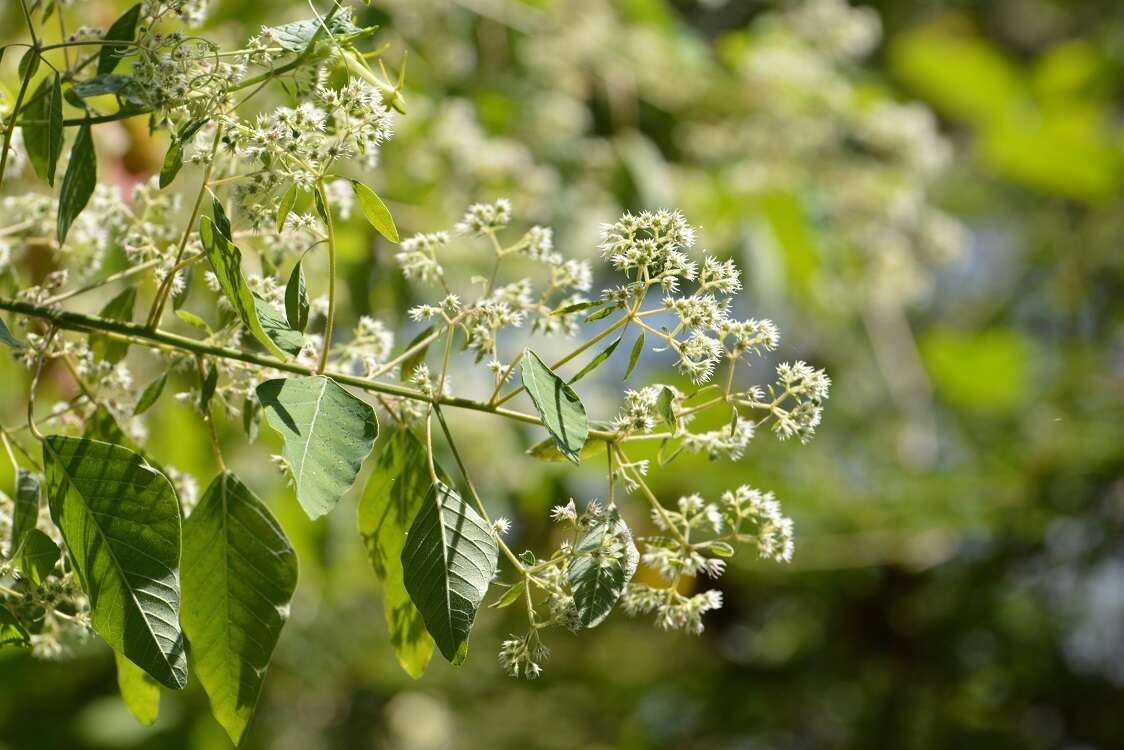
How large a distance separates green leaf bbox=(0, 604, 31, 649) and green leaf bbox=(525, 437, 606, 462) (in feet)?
1.28

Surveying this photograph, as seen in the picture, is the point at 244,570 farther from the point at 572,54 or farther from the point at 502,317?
the point at 572,54

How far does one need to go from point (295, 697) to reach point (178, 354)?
11.5ft

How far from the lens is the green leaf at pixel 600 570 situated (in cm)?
84

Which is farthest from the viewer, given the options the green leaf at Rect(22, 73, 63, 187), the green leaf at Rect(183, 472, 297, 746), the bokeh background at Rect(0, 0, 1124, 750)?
the bokeh background at Rect(0, 0, 1124, 750)

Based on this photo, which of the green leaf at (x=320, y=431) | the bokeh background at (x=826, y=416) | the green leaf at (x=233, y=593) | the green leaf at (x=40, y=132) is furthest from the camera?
the bokeh background at (x=826, y=416)

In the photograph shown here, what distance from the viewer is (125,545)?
33.6 inches

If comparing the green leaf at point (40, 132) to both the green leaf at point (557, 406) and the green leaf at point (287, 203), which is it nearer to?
the green leaf at point (287, 203)

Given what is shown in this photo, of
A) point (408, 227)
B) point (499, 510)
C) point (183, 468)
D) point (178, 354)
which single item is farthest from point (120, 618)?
point (499, 510)

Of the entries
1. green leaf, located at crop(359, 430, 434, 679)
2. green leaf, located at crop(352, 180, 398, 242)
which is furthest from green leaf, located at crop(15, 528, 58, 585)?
green leaf, located at crop(352, 180, 398, 242)

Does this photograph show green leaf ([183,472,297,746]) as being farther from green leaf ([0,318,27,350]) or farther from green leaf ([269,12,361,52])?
green leaf ([269,12,361,52])

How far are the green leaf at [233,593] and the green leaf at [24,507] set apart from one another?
0.11m

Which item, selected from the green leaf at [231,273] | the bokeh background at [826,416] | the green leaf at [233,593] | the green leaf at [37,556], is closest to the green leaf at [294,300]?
the green leaf at [231,273]

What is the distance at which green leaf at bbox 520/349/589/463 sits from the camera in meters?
0.84

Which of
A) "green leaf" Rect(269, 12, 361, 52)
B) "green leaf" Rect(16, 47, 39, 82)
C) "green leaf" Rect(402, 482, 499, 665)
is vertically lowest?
"green leaf" Rect(402, 482, 499, 665)
